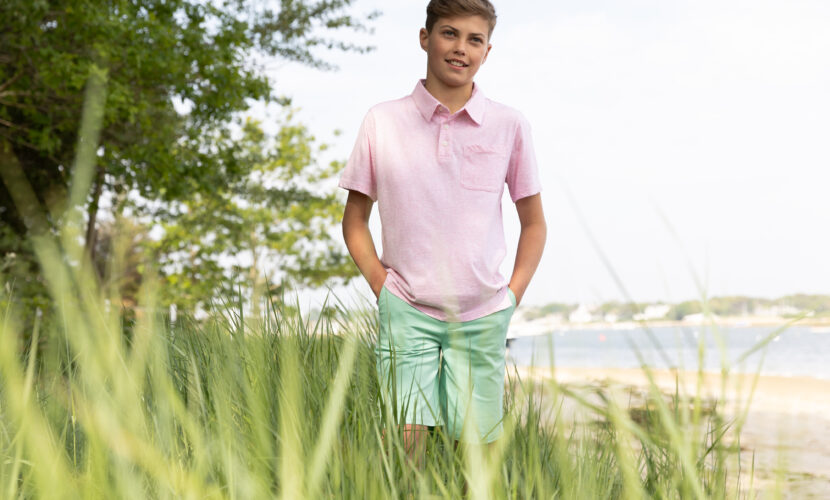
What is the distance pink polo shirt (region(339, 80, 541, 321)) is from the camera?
7.41 ft

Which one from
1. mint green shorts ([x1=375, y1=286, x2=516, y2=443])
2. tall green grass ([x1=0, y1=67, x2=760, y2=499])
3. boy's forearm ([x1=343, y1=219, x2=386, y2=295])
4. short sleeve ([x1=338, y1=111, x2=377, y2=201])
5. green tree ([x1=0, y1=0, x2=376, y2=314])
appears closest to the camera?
tall green grass ([x1=0, y1=67, x2=760, y2=499])

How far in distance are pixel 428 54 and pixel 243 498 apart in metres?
1.65

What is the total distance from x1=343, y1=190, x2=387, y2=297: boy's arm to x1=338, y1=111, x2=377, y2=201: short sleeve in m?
0.05

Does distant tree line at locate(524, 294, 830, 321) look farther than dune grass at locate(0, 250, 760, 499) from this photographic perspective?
No

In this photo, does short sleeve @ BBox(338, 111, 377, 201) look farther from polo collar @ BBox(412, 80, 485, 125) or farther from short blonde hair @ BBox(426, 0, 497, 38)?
short blonde hair @ BBox(426, 0, 497, 38)

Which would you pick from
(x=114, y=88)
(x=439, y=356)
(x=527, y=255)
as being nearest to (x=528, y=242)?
(x=527, y=255)

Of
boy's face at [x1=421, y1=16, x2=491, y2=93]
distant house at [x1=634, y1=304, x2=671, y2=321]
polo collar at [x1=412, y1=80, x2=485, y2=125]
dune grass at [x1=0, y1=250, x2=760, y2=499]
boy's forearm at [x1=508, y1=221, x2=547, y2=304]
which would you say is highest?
boy's face at [x1=421, y1=16, x2=491, y2=93]

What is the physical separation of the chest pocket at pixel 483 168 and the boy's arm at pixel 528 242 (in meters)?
0.19

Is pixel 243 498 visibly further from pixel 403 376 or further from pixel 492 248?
pixel 492 248

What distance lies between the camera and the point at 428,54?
2441mm

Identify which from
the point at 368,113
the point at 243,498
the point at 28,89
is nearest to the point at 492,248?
the point at 368,113

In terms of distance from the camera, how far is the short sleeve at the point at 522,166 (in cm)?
247

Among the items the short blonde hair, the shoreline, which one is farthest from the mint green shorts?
the shoreline

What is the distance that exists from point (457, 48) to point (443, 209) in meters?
0.52
